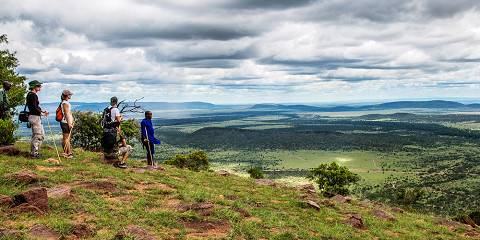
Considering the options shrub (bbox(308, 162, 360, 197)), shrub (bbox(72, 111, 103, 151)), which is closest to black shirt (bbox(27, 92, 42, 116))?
shrub (bbox(72, 111, 103, 151))

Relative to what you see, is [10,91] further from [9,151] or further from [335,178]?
[335,178]

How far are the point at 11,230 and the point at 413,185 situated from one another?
448 feet

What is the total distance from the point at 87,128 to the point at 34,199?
156 feet

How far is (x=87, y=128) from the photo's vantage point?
196 ft

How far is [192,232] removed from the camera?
1473 cm

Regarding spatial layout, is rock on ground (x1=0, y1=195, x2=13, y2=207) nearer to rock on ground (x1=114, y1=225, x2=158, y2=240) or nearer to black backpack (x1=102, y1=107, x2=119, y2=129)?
rock on ground (x1=114, y1=225, x2=158, y2=240)

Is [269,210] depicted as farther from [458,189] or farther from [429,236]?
[458,189]

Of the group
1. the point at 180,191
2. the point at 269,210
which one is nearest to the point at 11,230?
the point at 180,191

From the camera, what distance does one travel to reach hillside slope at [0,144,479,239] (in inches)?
543

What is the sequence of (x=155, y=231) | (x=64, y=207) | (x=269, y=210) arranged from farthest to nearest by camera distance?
(x=269, y=210), (x=64, y=207), (x=155, y=231)

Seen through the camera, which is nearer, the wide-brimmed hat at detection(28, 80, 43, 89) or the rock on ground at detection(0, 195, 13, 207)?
the rock on ground at detection(0, 195, 13, 207)

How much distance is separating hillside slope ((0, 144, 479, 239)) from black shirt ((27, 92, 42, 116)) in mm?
2813

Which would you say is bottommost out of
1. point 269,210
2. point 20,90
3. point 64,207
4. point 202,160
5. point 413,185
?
point 413,185

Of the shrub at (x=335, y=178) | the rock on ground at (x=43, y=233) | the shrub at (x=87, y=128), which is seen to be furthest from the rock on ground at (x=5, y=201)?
the shrub at (x=335, y=178)
